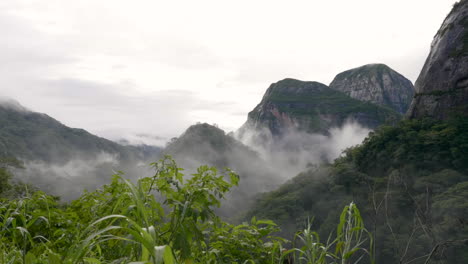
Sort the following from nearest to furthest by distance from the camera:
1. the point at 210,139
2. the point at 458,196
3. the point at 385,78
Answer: the point at 458,196
the point at 210,139
the point at 385,78

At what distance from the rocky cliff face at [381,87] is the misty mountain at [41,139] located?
4968 inches

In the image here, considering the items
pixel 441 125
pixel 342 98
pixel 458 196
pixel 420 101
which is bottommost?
pixel 458 196

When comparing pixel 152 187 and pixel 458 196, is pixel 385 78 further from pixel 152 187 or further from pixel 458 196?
pixel 152 187

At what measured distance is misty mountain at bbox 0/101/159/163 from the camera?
121 metres

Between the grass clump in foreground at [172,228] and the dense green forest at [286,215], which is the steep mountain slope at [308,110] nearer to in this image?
the dense green forest at [286,215]

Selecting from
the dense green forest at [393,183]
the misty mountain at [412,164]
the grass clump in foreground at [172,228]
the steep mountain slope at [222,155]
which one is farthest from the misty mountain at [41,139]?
the grass clump in foreground at [172,228]

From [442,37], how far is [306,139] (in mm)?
83704

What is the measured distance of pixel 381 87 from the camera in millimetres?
149750

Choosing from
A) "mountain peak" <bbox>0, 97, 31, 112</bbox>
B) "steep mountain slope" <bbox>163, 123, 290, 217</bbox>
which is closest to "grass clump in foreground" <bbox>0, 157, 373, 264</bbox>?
"steep mountain slope" <bbox>163, 123, 290, 217</bbox>

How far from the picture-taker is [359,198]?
1455 inches

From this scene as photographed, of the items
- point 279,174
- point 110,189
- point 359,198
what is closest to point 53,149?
point 279,174

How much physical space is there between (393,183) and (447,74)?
25.5 meters

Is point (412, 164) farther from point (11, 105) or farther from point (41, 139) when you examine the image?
point (11, 105)

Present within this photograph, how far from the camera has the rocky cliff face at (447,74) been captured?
44812mm
